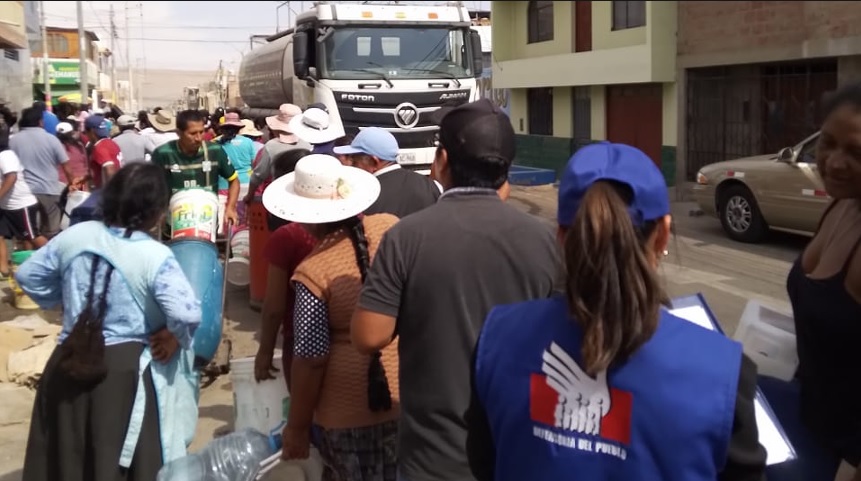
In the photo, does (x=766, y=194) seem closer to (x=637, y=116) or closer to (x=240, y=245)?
(x=240, y=245)

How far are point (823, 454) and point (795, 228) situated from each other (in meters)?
8.48

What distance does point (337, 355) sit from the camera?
2.64 meters

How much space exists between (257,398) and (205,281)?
1698mm

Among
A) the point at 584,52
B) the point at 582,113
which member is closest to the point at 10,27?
the point at 584,52

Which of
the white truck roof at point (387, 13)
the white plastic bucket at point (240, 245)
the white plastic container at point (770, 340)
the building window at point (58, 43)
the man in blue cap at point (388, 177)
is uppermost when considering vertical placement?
the building window at point (58, 43)

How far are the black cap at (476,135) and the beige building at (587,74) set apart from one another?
611 inches

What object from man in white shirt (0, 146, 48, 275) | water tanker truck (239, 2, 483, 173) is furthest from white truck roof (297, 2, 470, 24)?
man in white shirt (0, 146, 48, 275)

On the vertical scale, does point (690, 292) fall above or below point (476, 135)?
below

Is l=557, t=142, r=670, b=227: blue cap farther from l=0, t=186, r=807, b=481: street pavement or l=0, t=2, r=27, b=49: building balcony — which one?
l=0, t=2, r=27, b=49: building balcony

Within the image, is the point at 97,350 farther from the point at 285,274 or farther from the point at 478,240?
the point at 478,240

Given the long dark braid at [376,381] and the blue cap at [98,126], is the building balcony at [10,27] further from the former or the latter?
the long dark braid at [376,381]

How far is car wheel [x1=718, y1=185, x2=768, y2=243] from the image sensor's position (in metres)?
10.6

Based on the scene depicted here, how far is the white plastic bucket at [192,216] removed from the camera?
557cm

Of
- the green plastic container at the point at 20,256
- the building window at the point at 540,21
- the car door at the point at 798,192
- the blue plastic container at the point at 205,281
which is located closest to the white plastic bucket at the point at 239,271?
the green plastic container at the point at 20,256
